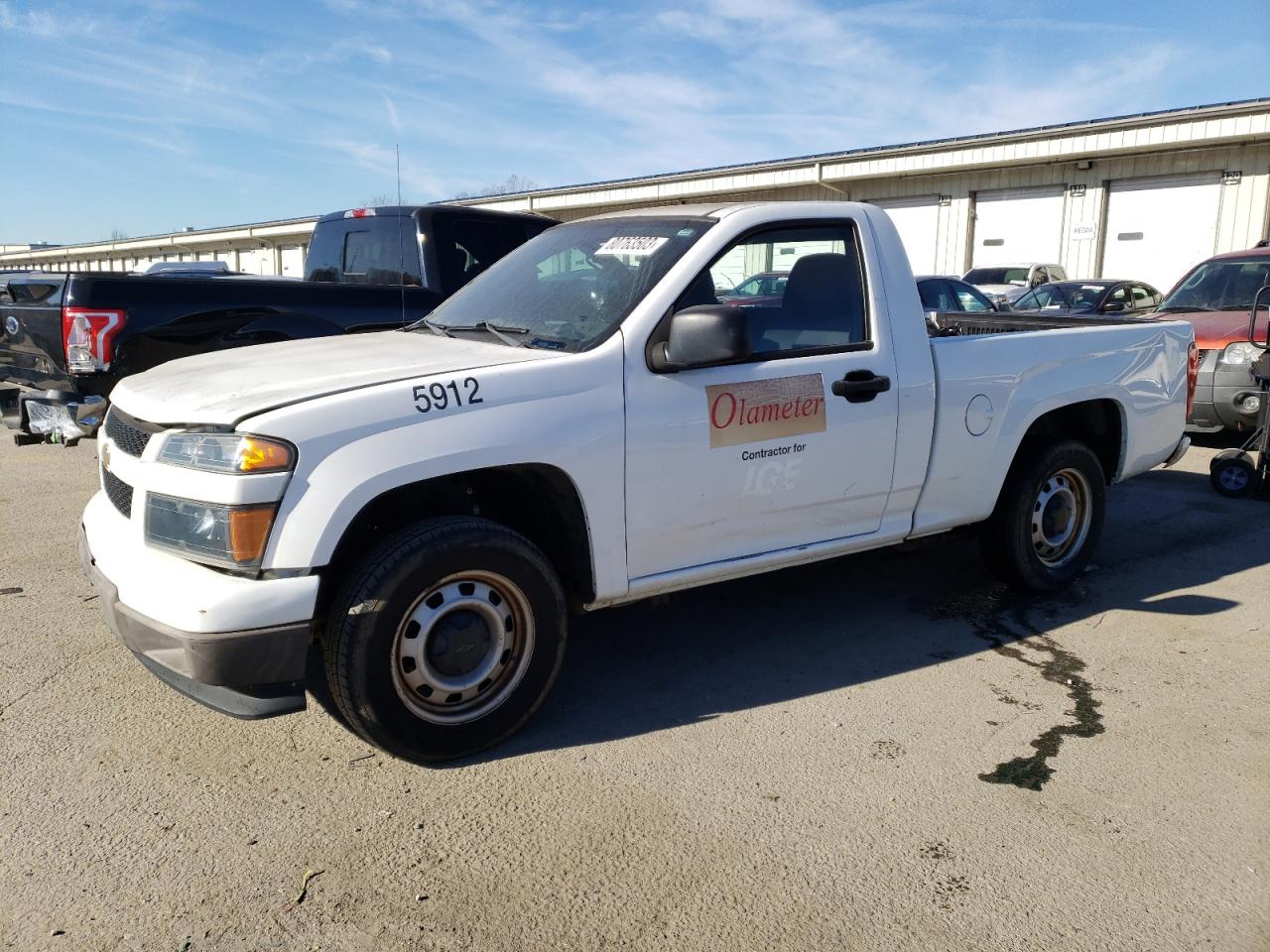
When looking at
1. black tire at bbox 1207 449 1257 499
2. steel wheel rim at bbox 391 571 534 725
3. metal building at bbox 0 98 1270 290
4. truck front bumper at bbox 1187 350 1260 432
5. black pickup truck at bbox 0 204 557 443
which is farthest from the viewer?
metal building at bbox 0 98 1270 290

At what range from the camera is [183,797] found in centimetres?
320

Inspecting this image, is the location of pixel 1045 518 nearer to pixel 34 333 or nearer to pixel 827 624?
pixel 827 624

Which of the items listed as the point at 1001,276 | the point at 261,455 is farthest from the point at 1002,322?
the point at 1001,276

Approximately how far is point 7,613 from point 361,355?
2.35 m

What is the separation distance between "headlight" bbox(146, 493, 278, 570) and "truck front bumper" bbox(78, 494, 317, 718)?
55 millimetres

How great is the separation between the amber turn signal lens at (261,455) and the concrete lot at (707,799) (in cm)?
107

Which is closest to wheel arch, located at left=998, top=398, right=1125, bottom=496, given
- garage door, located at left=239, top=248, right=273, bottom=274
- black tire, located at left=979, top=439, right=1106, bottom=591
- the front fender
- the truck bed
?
black tire, located at left=979, top=439, right=1106, bottom=591

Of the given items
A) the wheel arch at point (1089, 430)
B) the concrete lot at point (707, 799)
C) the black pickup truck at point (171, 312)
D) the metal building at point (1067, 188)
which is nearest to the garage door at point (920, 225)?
the metal building at point (1067, 188)

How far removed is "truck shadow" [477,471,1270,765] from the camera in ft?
13.0

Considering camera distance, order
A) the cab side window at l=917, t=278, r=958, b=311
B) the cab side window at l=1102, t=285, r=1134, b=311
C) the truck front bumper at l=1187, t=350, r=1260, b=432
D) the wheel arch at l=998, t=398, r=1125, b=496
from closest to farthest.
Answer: the wheel arch at l=998, t=398, r=1125, b=496
the truck front bumper at l=1187, t=350, r=1260, b=432
the cab side window at l=917, t=278, r=958, b=311
the cab side window at l=1102, t=285, r=1134, b=311

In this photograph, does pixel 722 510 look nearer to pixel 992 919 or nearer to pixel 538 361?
pixel 538 361

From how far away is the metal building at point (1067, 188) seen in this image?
2145cm

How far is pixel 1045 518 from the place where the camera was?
17.0ft

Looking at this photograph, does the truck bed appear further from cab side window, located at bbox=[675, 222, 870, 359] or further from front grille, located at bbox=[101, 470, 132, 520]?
front grille, located at bbox=[101, 470, 132, 520]
